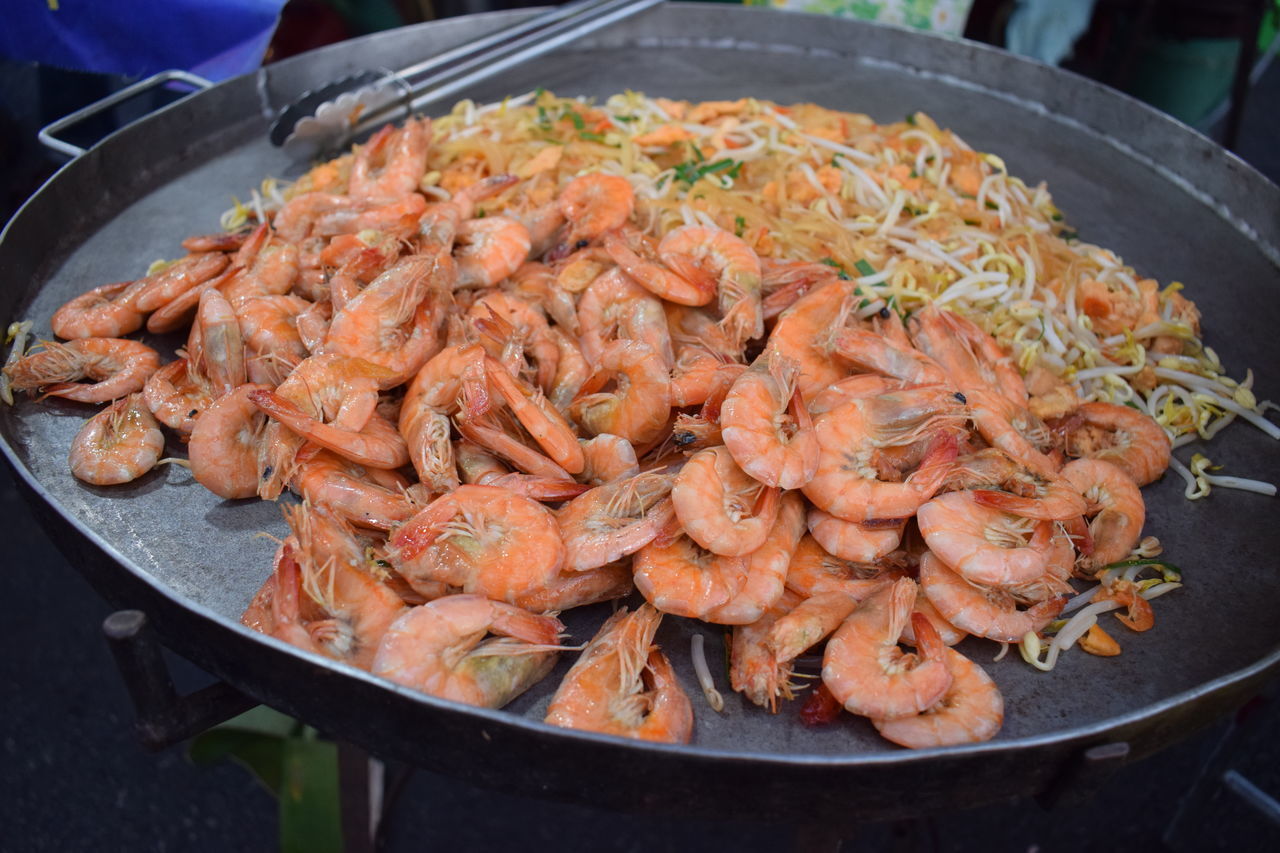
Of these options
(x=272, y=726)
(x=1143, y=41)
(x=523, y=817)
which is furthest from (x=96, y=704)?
(x=1143, y=41)

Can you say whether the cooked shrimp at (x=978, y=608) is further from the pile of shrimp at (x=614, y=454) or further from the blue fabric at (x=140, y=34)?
the blue fabric at (x=140, y=34)

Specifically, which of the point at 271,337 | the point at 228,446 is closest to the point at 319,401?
the point at 228,446

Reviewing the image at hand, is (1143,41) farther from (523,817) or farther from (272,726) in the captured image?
(272,726)

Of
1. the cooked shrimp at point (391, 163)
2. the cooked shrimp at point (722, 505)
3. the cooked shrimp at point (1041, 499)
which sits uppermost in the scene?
the cooked shrimp at point (391, 163)

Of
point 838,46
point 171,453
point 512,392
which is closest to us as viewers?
point 512,392

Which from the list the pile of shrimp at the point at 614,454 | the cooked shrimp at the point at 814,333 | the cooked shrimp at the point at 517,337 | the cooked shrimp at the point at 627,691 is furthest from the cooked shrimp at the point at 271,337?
the cooked shrimp at the point at 814,333

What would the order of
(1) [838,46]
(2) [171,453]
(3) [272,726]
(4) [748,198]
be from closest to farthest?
1. (2) [171,453]
2. (4) [748,198]
3. (3) [272,726]
4. (1) [838,46]

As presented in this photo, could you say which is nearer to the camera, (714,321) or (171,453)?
(171,453)

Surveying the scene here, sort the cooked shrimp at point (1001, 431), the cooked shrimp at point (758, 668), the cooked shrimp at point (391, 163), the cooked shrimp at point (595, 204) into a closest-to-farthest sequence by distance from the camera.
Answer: the cooked shrimp at point (758, 668) < the cooked shrimp at point (1001, 431) < the cooked shrimp at point (595, 204) < the cooked shrimp at point (391, 163)
